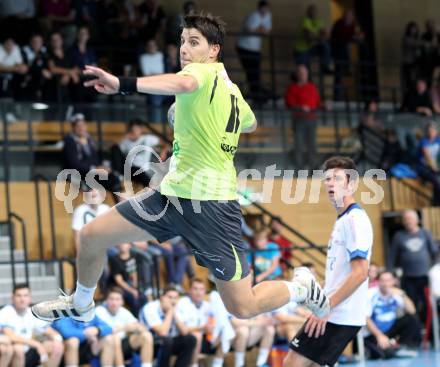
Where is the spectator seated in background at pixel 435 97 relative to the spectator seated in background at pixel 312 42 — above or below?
below

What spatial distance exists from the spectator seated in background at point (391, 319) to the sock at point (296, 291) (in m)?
6.81

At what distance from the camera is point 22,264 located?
524 inches

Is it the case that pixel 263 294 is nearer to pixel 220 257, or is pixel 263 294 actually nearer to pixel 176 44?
A: pixel 220 257

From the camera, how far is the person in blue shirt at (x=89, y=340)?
38.5 feet

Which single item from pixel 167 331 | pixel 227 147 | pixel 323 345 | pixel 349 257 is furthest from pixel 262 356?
pixel 227 147

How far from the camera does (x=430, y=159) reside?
1819 centimetres

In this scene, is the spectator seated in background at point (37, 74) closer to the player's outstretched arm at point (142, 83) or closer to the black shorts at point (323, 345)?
the black shorts at point (323, 345)

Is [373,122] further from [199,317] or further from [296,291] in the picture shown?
[296,291]

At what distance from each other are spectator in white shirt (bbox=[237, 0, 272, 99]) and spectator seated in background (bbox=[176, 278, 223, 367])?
674 centimetres

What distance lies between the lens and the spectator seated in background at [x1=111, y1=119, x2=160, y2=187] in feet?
47.9

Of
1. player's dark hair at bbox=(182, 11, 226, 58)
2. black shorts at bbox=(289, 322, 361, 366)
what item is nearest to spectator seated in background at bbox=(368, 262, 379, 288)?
black shorts at bbox=(289, 322, 361, 366)

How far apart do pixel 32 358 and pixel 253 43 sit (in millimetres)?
9556

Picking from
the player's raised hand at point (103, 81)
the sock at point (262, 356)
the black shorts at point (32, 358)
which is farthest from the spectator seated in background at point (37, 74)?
the player's raised hand at point (103, 81)

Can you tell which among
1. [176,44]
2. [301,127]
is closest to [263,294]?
[301,127]
